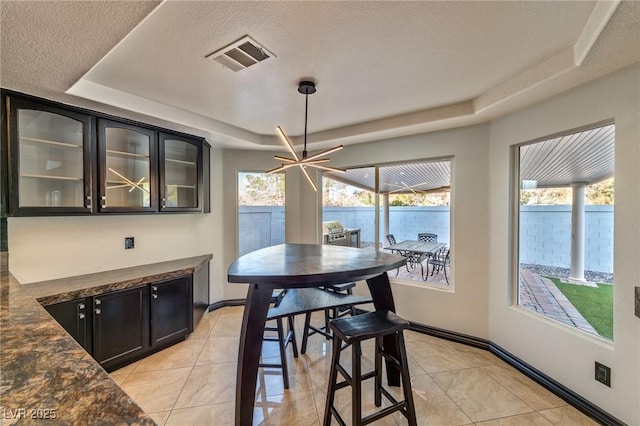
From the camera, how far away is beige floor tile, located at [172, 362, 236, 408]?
2.14 meters

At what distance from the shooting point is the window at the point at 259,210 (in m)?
4.30

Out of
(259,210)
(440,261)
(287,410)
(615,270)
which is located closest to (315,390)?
(287,410)

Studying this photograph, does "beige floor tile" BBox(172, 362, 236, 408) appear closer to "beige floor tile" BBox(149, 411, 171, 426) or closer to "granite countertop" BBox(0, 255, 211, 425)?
"beige floor tile" BBox(149, 411, 171, 426)

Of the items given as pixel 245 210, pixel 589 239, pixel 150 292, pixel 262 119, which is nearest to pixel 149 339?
pixel 150 292

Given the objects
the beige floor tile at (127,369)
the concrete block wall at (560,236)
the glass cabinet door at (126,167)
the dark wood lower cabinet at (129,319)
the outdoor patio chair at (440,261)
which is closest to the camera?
the concrete block wall at (560,236)

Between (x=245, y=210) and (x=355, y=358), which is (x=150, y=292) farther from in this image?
(x=355, y=358)

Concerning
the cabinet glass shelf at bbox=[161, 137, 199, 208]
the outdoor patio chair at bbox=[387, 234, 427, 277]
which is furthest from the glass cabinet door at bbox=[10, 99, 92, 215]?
the outdoor patio chair at bbox=[387, 234, 427, 277]

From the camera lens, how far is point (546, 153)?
2564 mm

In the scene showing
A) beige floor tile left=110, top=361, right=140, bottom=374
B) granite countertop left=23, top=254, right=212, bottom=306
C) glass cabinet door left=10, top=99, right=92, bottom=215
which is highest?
glass cabinet door left=10, top=99, right=92, bottom=215

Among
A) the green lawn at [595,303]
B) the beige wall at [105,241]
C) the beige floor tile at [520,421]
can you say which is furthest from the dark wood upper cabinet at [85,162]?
the green lawn at [595,303]

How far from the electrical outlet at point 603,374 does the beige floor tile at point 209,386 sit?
8.80 feet

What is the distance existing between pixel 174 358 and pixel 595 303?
12.2 feet

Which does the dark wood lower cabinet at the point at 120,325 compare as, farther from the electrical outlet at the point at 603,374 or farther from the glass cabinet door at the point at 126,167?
the electrical outlet at the point at 603,374

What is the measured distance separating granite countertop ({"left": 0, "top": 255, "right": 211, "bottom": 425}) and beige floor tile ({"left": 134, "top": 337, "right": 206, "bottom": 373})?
Result: 67.3 inches
